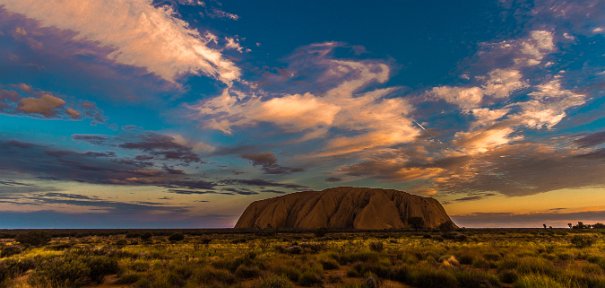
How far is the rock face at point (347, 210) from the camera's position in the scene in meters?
150

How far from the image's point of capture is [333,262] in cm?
1739

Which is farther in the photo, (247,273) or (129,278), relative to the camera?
(247,273)

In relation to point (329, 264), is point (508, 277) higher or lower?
higher

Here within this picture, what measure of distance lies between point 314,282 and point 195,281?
443 cm

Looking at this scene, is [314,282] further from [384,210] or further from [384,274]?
[384,210]

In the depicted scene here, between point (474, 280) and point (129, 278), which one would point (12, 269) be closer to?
point (129, 278)

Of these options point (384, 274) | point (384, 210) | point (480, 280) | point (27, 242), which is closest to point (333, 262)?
point (384, 274)

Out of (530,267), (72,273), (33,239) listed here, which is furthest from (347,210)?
(72,273)

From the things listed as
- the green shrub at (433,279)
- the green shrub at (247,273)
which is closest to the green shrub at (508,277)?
the green shrub at (433,279)

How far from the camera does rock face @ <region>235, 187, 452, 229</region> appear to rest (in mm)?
149500

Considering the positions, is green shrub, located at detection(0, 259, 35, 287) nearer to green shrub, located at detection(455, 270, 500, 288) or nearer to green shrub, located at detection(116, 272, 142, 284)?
green shrub, located at detection(116, 272, 142, 284)

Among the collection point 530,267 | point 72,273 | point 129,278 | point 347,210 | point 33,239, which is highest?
point 347,210

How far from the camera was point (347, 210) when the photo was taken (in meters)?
163

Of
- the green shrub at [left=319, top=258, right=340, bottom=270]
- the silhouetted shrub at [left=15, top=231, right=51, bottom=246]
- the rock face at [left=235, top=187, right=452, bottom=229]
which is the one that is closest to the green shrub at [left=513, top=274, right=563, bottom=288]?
the green shrub at [left=319, top=258, right=340, bottom=270]
